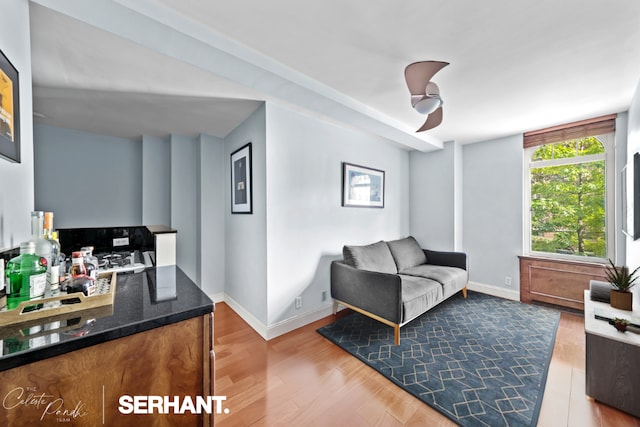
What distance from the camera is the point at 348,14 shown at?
4.82 feet

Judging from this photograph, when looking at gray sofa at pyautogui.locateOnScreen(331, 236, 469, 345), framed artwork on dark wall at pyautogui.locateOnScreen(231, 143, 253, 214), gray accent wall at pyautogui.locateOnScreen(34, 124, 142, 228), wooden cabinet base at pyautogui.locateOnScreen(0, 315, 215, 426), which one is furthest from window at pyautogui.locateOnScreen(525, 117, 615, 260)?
gray accent wall at pyautogui.locateOnScreen(34, 124, 142, 228)

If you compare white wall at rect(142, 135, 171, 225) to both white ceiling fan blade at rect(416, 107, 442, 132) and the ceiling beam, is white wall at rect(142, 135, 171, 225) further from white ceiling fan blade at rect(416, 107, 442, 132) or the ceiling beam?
white ceiling fan blade at rect(416, 107, 442, 132)

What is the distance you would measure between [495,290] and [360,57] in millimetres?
3715

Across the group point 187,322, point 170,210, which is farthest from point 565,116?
point 170,210

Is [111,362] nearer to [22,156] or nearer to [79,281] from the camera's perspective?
[79,281]

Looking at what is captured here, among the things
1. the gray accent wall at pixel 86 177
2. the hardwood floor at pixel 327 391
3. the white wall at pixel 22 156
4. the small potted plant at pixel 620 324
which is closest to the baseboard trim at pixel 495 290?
the hardwood floor at pixel 327 391

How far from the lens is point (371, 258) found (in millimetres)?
3074

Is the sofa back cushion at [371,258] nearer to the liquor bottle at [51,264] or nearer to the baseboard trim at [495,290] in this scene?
the baseboard trim at [495,290]

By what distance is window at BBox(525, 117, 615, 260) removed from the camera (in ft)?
9.95

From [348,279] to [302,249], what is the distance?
24.1 inches

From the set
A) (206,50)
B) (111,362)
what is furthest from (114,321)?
(206,50)

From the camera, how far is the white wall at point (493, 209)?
3539 millimetres

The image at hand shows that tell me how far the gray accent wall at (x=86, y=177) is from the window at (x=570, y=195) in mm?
5633

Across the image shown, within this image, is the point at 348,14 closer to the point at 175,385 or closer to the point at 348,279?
the point at 175,385
